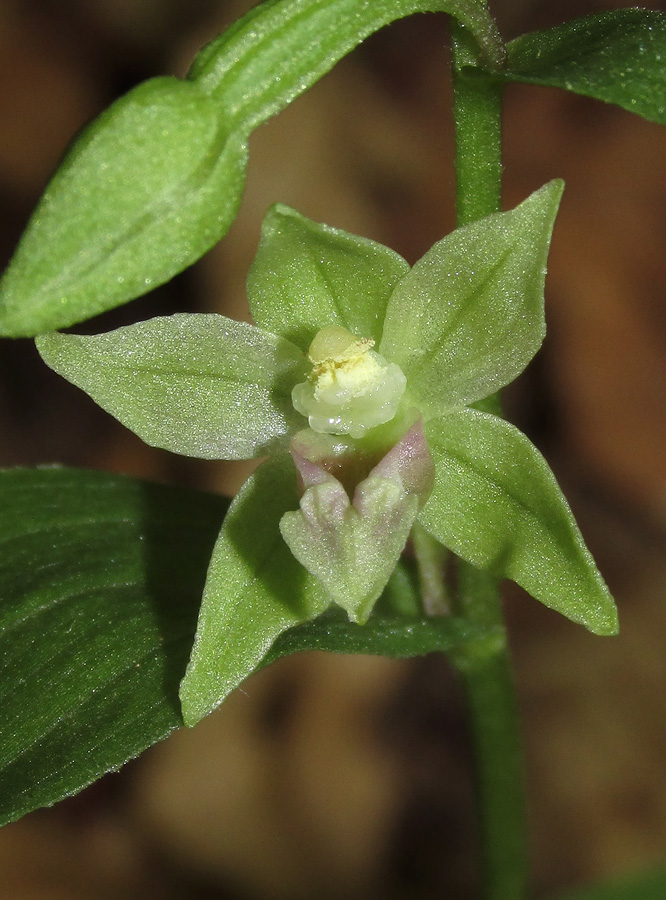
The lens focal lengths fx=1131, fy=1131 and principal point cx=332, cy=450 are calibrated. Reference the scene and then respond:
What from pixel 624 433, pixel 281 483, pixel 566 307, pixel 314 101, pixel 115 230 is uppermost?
pixel 115 230

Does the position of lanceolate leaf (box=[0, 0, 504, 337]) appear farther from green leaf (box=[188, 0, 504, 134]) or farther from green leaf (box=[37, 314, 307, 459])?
green leaf (box=[37, 314, 307, 459])

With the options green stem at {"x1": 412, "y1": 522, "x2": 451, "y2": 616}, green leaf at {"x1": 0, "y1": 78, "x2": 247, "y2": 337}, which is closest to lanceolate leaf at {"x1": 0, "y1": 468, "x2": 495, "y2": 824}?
green stem at {"x1": 412, "y1": 522, "x2": 451, "y2": 616}

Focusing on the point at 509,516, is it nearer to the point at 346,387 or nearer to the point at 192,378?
the point at 346,387

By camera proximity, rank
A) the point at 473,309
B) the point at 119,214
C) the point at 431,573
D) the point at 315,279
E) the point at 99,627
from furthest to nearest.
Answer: the point at 431,573
the point at 99,627
the point at 315,279
the point at 473,309
the point at 119,214

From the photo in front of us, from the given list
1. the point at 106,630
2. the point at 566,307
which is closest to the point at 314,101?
the point at 566,307

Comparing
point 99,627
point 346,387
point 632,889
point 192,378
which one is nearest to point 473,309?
point 346,387

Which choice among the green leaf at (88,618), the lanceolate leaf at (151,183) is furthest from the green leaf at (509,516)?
the lanceolate leaf at (151,183)

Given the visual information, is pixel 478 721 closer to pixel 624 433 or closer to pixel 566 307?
pixel 624 433
